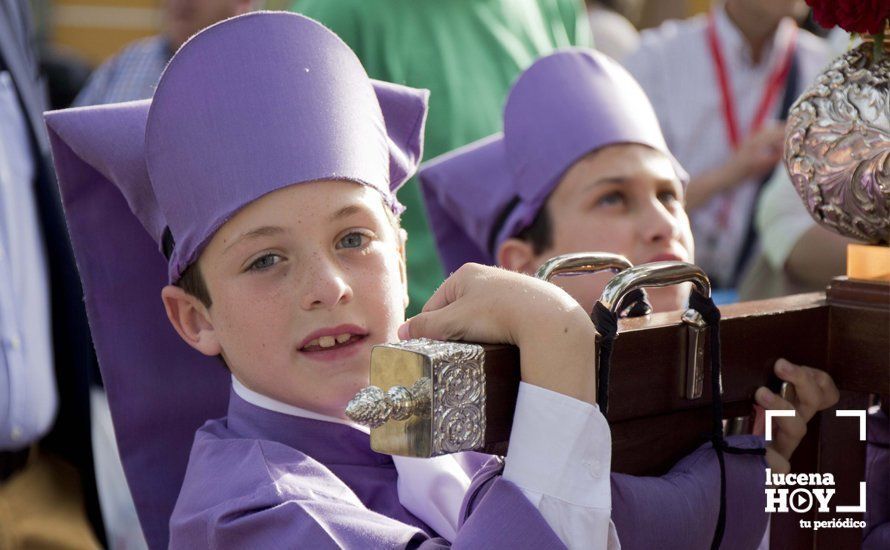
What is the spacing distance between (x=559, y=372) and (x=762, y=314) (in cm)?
28

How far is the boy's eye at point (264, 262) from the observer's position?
144cm

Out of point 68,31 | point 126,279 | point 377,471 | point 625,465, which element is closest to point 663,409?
point 625,465

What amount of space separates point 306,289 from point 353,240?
11 centimetres

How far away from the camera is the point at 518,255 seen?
210 centimetres

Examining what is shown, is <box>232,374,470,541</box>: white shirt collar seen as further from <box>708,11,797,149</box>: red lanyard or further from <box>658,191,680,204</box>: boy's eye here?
<box>708,11,797,149</box>: red lanyard

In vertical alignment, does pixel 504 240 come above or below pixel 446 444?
below

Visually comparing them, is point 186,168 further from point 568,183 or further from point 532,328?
point 568,183

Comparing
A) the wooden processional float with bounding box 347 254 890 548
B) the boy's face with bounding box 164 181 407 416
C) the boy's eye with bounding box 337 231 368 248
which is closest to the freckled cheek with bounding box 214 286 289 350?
the boy's face with bounding box 164 181 407 416

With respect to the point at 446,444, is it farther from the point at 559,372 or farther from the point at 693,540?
the point at 693,540

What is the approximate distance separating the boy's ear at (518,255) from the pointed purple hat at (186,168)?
1.29 ft

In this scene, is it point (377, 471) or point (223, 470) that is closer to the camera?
point (223, 470)

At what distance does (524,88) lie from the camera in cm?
205

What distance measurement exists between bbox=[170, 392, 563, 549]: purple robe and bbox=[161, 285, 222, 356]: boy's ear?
0.08m

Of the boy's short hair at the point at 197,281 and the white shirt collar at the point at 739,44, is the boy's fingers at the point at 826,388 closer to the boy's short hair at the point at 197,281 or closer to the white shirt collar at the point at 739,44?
the boy's short hair at the point at 197,281
